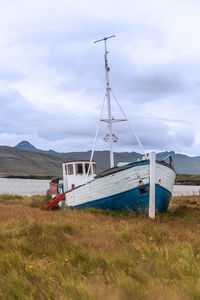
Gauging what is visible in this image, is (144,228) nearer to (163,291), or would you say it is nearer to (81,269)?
(81,269)

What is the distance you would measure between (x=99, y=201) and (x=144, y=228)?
17.5 feet

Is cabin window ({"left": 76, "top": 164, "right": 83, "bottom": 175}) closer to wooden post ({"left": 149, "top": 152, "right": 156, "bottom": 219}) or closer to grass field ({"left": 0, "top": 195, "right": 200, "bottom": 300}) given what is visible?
wooden post ({"left": 149, "top": 152, "right": 156, "bottom": 219})

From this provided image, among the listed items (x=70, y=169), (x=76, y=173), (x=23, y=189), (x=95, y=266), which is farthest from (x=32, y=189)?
(x=95, y=266)

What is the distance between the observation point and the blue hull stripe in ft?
40.4

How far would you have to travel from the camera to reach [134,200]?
12.5 meters

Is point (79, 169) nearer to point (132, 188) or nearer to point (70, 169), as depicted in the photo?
A: point (70, 169)

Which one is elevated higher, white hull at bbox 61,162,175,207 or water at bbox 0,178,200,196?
white hull at bbox 61,162,175,207

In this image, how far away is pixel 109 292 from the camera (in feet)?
11.8

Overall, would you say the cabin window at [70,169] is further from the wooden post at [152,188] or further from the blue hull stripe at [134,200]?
the wooden post at [152,188]

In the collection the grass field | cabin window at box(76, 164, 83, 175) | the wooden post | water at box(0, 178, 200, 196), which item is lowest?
water at box(0, 178, 200, 196)

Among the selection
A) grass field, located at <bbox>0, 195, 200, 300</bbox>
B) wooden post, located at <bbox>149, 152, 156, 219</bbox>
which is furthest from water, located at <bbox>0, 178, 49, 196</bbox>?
grass field, located at <bbox>0, 195, 200, 300</bbox>

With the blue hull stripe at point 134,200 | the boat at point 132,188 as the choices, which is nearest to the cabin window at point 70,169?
the boat at point 132,188

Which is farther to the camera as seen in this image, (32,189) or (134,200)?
(32,189)

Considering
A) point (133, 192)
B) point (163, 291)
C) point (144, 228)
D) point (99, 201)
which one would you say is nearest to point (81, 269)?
point (163, 291)
